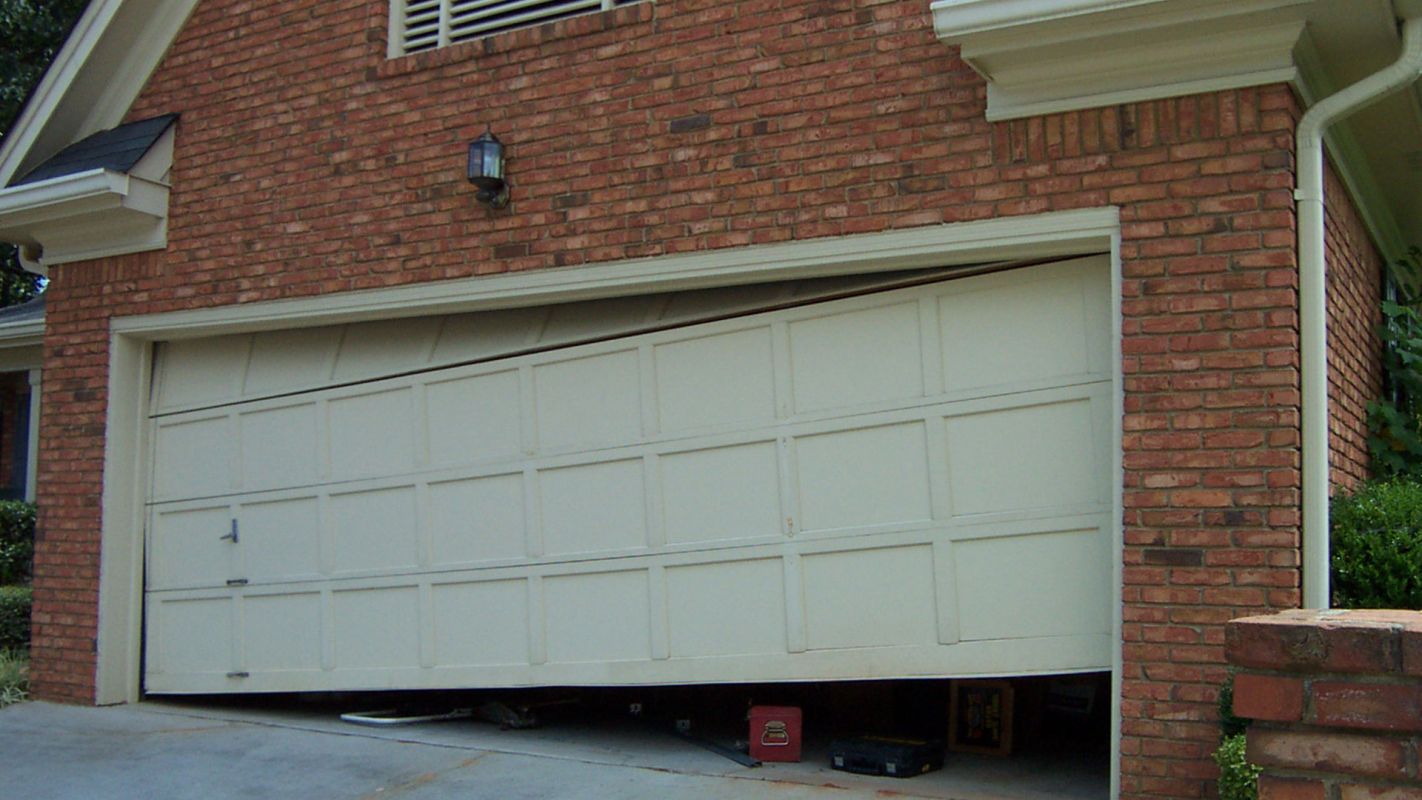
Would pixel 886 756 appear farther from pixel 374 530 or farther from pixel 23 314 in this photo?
pixel 23 314

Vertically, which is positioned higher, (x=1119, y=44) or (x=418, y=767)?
(x=1119, y=44)

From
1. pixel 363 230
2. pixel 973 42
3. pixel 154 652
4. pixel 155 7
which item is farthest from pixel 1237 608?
pixel 155 7

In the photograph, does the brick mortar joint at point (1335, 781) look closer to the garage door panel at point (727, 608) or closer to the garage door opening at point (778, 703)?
the garage door opening at point (778, 703)

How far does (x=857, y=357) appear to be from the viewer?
6637 millimetres

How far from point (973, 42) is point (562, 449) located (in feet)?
10.4

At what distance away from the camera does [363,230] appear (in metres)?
7.88

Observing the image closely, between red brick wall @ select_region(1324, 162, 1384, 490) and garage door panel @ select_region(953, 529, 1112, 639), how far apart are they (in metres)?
1.23

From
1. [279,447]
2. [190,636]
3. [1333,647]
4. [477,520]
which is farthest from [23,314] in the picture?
[1333,647]

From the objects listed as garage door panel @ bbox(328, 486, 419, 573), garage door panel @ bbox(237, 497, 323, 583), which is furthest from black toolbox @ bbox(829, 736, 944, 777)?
garage door panel @ bbox(237, 497, 323, 583)

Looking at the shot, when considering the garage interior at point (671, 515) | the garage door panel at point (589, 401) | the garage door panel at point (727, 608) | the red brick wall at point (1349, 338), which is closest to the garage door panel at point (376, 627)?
the garage interior at point (671, 515)

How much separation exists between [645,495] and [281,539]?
275 cm

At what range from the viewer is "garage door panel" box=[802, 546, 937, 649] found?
21.0 feet

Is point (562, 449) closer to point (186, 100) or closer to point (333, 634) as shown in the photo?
point (333, 634)

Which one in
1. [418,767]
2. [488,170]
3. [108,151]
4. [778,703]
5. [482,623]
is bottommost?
[418,767]
